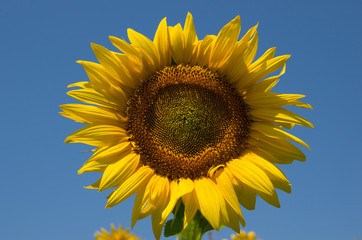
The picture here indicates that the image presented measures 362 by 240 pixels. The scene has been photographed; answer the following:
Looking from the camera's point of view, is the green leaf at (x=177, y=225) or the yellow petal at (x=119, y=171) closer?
the yellow petal at (x=119, y=171)

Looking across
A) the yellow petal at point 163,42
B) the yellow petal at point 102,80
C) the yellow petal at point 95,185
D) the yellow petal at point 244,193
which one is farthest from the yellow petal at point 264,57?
the yellow petal at point 95,185

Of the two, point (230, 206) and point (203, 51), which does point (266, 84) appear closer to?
point (203, 51)

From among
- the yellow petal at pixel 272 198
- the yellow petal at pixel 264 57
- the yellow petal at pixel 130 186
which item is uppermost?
the yellow petal at pixel 264 57

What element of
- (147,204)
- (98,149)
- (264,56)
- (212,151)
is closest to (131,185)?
(147,204)

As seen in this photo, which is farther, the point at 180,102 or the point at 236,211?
the point at 180,102

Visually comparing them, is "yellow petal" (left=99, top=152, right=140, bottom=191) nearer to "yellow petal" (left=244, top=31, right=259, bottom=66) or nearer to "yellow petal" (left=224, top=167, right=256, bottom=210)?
"yellow petal" (left=224, top=167, right=256, bottom=210)

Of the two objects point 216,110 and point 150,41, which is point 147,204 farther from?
point 150,41

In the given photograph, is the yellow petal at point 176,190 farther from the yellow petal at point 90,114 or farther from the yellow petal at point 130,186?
the yellow petal at point 90,114
